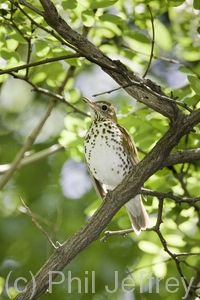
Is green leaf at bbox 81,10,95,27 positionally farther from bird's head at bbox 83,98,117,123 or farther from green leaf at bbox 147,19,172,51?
bird's head at bbox 83,98,117,123

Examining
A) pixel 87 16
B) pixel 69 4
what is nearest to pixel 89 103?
pixel 87 16

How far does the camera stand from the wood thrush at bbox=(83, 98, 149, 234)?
172 inches

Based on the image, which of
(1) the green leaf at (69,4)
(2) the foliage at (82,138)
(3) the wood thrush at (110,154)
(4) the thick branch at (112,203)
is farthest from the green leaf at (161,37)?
(4) the thick branch at (112,203)

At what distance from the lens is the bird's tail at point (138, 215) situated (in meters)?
4.29

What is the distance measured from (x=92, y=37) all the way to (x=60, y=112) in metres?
2.05

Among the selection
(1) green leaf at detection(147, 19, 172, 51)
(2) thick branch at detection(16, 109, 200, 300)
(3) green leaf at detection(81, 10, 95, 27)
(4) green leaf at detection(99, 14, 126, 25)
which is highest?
(1) green leaf at detection(147, 19, 172, 51)

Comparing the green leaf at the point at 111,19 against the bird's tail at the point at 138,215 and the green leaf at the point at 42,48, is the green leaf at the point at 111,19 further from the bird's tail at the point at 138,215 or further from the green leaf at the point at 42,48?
the bird's tail at the point at 138,215

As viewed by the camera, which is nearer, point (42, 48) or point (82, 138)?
point (42, 48)

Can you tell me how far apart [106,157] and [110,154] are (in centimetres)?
4

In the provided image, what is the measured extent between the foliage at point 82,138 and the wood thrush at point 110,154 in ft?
0.30

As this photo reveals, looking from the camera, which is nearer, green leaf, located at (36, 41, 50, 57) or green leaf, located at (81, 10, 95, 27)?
green leaf, located at (81, 10, 95, 27)

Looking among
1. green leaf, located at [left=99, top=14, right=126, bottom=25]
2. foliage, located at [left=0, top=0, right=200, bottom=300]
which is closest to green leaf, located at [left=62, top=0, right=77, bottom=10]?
foliage, located at [left=0, top=0, right=200, bottom=300]

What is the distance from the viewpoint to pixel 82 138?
4.64 meters

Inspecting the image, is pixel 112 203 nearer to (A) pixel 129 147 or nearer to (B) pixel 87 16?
(A) pixel 129 147
